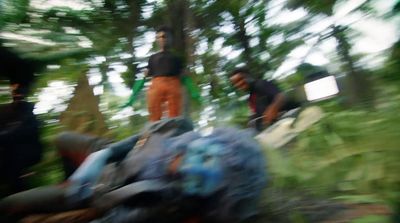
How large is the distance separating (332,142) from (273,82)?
99 centimetres

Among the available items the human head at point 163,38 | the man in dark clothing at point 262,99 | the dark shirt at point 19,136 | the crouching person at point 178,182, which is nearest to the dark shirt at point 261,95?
the man in dark clothing at point 262,99

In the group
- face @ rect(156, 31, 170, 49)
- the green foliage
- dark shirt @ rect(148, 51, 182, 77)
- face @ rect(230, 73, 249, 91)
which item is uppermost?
face @ rect(156, 31, 170, 49)

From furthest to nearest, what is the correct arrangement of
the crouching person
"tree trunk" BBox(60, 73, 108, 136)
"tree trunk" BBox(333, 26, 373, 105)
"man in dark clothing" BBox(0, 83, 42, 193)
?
"tree trunk" BBox(60, 73, 108, 136), "tree trunk" BBox(333, 26, 373, 105), "man in dark clothing" BBox(0, 83, 42, 193), the crouching person

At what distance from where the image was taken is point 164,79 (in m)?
3.21

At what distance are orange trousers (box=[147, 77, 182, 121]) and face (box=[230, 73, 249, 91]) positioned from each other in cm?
42

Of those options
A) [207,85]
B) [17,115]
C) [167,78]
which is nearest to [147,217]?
[17,115]

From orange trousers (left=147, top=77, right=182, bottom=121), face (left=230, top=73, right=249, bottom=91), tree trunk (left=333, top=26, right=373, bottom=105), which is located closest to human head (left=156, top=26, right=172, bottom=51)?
orange trousers (left=147, top=77, right=182, bottom=121)

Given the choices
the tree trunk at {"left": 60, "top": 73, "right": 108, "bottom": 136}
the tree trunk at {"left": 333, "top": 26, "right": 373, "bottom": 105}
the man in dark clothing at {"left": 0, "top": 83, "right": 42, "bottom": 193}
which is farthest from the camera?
the tree trunk at {"left": 60, "top": 73, "right": 108, "bottom": 136}

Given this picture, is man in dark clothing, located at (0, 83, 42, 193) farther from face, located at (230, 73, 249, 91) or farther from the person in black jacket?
face, located at (230, 73, 249, 91)

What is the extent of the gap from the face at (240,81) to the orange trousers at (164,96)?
16.5 inches

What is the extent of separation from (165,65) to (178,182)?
1.46 metres

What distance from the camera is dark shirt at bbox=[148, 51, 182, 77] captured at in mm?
3160

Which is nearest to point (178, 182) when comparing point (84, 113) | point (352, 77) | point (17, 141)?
point (17, 141)

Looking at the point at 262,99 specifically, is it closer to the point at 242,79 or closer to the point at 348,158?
the point at 242,79
